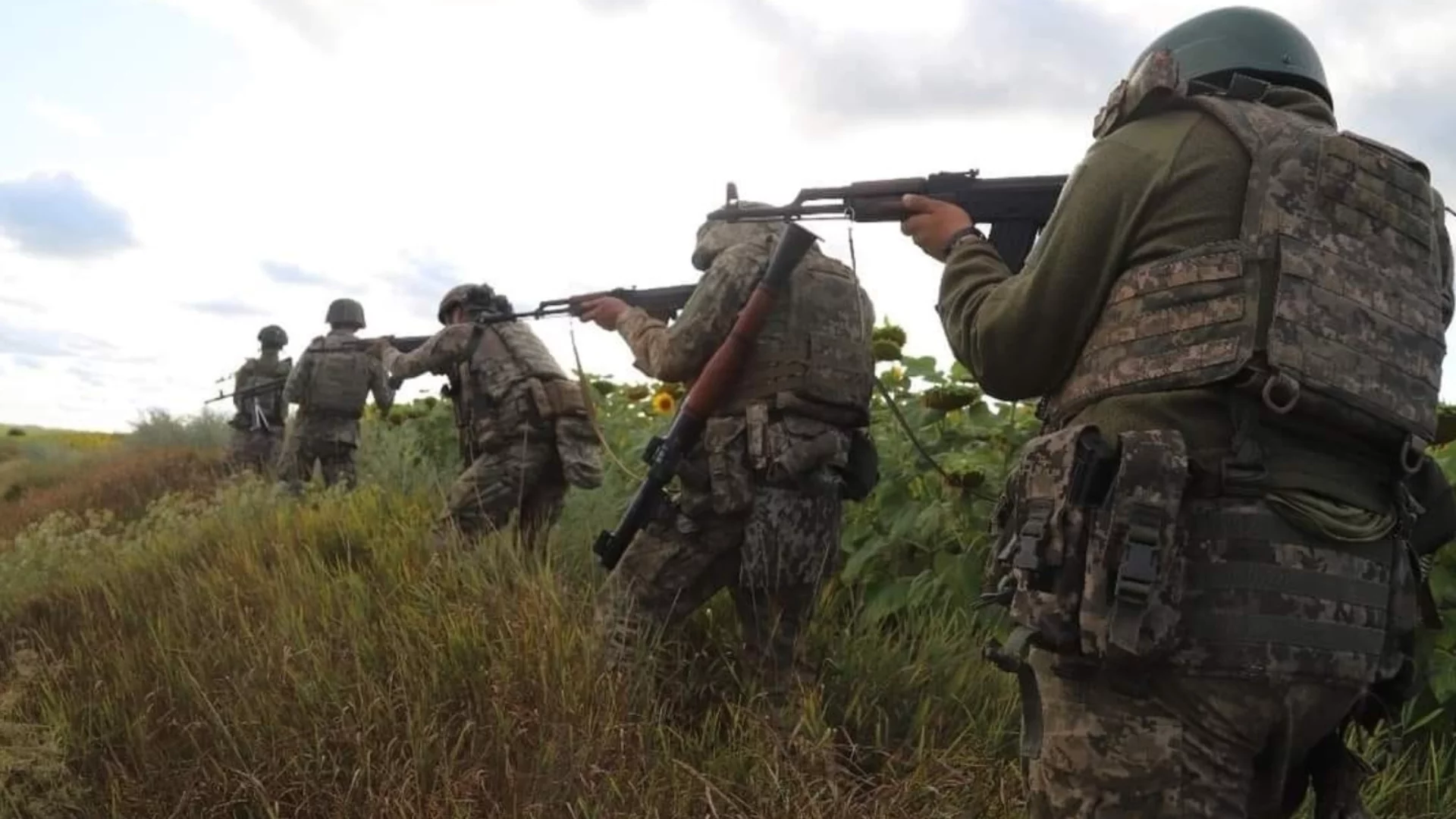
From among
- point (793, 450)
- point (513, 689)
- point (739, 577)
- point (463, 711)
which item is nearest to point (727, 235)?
point (793, 450)

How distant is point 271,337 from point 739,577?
11.8m

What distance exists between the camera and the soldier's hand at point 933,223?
2504mm

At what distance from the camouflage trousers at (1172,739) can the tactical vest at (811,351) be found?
2.17 meters

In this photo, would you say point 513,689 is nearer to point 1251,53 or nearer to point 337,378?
point 1251,53

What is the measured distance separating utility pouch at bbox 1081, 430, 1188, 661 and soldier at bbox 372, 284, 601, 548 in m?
4.64

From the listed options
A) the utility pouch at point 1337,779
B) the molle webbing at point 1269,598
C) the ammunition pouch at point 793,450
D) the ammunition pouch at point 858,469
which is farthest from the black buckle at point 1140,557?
Answer: the ammunition pouch at point 858,469

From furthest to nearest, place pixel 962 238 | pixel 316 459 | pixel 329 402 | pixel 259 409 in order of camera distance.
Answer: pixel 259 409 → pixel 316 459 → pixel 329 402 → pixel 962 238

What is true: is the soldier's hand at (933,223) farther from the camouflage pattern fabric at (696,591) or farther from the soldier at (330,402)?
the soldier at (330,402)

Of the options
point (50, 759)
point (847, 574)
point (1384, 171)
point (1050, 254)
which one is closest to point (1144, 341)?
point (1050, 254)

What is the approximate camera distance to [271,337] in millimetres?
14297

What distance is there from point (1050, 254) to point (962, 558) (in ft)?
9.31

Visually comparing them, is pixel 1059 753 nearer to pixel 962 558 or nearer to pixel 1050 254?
pixel 1050 254

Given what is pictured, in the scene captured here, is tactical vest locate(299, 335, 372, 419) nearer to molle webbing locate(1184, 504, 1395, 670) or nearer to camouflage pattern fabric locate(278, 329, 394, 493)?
camouflage pattern fabric locate(278, 329, 394, 493)

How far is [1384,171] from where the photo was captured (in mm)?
1977
